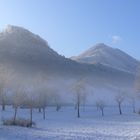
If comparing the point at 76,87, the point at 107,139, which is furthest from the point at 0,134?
the point at 76,87

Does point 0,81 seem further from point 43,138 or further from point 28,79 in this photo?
point 28,79

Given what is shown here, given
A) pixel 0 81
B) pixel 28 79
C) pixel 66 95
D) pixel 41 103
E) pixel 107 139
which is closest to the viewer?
pixel 107 139

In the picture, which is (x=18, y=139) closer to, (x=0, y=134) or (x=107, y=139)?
(x=0, y=134)

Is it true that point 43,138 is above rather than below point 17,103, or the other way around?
below

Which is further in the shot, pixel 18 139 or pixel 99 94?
pixel 99 94

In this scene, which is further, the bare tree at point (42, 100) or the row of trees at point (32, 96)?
the bare tree at point (42, 100)

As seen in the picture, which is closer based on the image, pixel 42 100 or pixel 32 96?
pixel 42 100

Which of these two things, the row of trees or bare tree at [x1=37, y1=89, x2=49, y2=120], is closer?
the row of trees

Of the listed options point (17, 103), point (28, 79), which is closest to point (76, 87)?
point (17, 103)

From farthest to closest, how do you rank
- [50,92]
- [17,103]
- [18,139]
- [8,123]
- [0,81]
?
[50,92] → [17,103] → [0,81] → [8,123] → [18,139]

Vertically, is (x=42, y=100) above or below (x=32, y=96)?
below

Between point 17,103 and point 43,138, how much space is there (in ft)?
80.3

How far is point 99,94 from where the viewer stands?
653ft

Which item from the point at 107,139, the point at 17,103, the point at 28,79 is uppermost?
the point at 28,79
